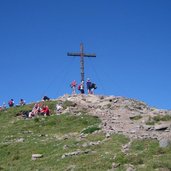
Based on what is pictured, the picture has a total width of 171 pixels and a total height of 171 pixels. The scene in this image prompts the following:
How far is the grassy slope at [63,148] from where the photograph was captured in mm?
21344

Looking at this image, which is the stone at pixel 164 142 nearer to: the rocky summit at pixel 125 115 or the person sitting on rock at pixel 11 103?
the rocky summit at pixel 125 115

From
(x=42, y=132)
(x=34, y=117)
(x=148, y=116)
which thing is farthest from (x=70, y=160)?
(x=34, y=117)

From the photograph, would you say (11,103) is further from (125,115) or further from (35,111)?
(125,115)

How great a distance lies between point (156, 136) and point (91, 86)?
23.1m

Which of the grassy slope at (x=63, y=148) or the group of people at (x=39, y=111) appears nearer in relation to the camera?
the grassy slope at (x=63, y=148)

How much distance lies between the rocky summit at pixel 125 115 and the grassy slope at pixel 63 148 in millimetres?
1518

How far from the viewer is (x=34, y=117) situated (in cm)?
4169

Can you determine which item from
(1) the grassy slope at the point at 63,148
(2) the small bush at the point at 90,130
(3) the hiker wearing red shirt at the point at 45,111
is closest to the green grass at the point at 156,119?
(1) the grassy slope at the point at 63,148

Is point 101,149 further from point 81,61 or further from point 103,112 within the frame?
point 81,61

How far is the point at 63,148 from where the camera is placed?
26.4m

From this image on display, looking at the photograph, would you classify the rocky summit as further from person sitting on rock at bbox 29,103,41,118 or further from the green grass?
person sitting on rock at bbox 29,103,41,118

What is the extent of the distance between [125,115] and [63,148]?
552 inches

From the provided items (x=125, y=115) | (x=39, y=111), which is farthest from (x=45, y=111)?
(x=125, y=115)

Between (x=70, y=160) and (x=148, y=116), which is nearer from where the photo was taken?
(x=70, y=160)
